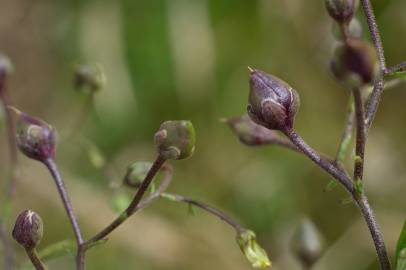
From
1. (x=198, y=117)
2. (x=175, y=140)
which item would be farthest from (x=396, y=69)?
(x=198, y=117)

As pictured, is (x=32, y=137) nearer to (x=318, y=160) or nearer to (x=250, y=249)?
(x=250, y=249)

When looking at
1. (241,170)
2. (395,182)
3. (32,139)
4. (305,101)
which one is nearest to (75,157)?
(241,170)

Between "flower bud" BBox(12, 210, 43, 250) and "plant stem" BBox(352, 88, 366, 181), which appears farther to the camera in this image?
"flower bud" BBox(12, 210, 43, 250)

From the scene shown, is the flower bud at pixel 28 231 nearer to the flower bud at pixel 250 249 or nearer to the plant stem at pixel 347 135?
the flower bud at pixel 250 249

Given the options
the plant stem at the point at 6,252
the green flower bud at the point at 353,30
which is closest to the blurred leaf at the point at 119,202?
the plant stem at the point at 6,252

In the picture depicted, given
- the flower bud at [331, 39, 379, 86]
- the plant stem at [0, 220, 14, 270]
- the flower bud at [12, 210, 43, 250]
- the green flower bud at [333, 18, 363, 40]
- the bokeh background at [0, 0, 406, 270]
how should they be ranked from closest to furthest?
the flower bud at [331, 39, 379, 86]
the flower bud at [12, 210, 43, 250]
the green flower bud at [333, 18, 363, 40]
the plant stem at [0, 220, 14, 270]
the bokeh background at [0, 0, 406, 270]

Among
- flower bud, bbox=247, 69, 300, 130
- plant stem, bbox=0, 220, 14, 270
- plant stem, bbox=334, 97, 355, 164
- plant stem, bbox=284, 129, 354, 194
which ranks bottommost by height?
plant stem, bbox=0, 220, 14, 270

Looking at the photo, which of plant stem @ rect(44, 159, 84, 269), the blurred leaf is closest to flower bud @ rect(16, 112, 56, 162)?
plant stem @ rect(44, 159, 84, 269)

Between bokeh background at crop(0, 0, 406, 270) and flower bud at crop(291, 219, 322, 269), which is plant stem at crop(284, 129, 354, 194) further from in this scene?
bokeh background at crop(0, 0, 406, 270)
